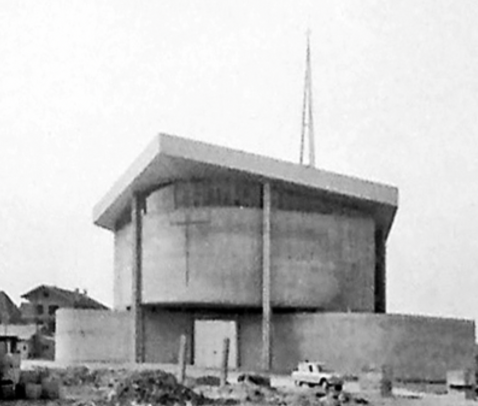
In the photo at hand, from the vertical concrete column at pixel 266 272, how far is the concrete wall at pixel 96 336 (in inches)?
319

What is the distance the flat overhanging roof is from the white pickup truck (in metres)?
13.5

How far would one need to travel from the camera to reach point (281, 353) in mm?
55562

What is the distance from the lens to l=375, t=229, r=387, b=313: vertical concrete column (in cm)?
6500

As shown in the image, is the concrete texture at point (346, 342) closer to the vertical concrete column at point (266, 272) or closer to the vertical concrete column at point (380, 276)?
the vertical concrete column at point (266, 272)

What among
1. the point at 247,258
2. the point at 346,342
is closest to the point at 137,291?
the point at 247,258

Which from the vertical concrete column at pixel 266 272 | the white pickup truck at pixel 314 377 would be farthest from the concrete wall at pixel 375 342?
the white pickup truck at pixel 314 377

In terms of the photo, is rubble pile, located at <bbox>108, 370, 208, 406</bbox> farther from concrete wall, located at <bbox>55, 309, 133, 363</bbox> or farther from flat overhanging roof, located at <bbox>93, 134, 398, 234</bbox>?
concrete wall, located at <bbox>55, 309, 133, 363</bbox>

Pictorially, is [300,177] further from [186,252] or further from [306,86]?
[306,86]

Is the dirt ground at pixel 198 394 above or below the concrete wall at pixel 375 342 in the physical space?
below

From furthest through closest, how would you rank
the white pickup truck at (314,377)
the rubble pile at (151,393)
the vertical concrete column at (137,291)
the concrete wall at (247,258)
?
the vertical concrete column at (137,291) < the concrete wall at (247,258) < the white pickup truck at (314,377) < the rubble pile at (151,393)

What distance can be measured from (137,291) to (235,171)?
29.1ft

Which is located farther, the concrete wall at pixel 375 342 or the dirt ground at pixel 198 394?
the concrete wall at pixel 375 342

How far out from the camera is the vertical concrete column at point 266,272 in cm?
5456

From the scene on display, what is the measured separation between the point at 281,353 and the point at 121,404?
2707 cm
